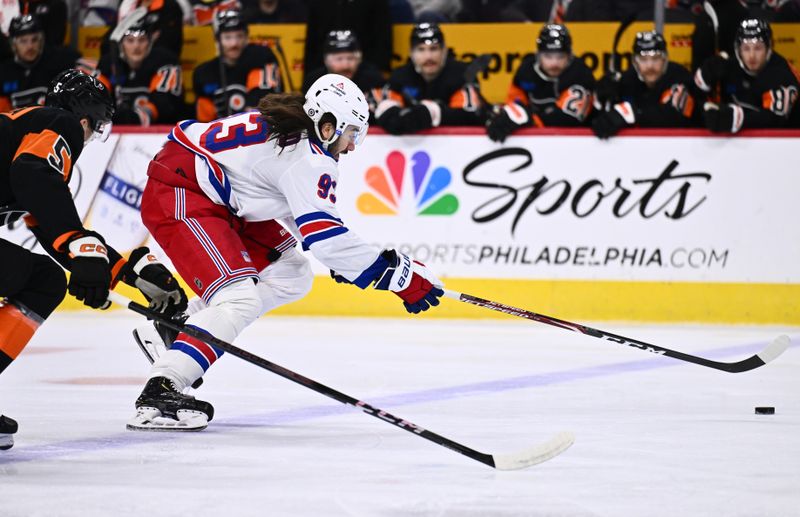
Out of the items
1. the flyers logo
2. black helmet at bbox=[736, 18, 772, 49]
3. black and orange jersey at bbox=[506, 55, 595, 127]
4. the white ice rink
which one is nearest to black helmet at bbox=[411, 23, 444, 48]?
black and orange jersey at bbox=[506, 55, 595, 127]

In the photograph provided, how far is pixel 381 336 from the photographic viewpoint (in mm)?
6332

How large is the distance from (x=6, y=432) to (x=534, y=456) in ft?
4.97

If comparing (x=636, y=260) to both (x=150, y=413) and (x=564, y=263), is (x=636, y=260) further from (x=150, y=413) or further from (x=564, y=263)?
(x=150, y=413)

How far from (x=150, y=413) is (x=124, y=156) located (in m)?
3.80

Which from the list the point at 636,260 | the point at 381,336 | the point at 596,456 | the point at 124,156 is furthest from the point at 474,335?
the point at 596,456

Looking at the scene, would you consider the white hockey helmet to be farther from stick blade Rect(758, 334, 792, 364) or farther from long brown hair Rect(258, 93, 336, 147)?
stick blade Rect(758, 334, 792, 364)

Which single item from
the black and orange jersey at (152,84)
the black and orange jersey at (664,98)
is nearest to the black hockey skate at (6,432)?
the black and orange jersey at (152,84)

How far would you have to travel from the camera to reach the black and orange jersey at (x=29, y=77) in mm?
7871

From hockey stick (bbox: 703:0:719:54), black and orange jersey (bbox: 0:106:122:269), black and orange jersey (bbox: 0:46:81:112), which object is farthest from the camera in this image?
→ black and orange jersey (bbox: 0:46:81:112)

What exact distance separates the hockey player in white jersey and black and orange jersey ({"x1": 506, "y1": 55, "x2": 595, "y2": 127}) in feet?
10.9

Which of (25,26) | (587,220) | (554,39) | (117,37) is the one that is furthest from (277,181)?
(25,26)

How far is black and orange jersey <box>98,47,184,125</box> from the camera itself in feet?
25.4

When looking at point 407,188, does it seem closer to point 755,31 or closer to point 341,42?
point 341,42

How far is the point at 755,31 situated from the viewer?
7.14 m
